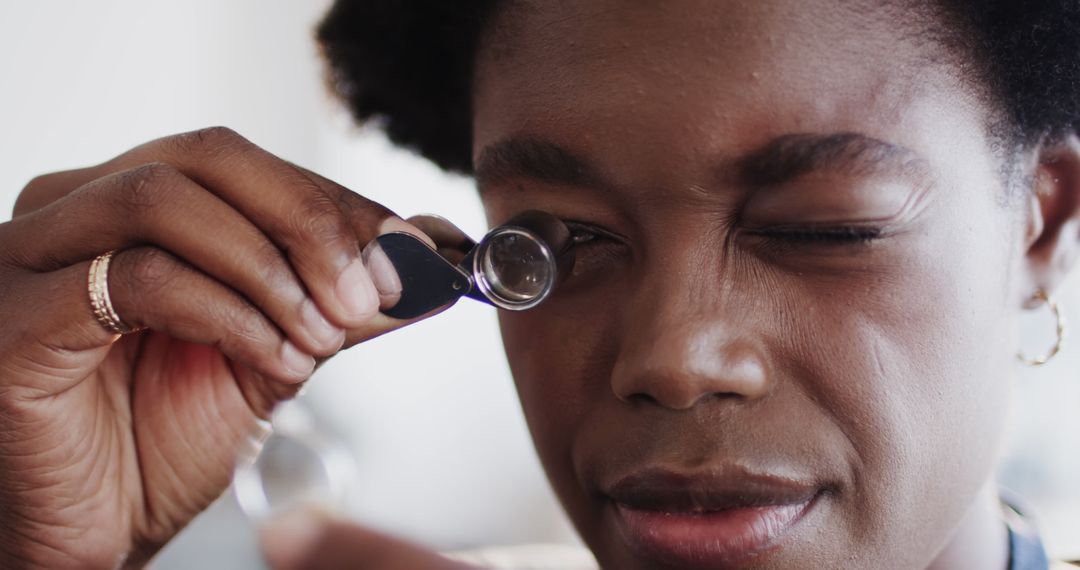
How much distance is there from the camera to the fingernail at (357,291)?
1.02m

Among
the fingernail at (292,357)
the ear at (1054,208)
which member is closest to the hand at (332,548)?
the fingernail at (292,357)

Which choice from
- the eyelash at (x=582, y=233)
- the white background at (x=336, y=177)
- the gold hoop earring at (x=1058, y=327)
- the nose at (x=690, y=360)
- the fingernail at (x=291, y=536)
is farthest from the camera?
the white background at (x=336, y=177)

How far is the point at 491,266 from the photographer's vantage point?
3.53 ft

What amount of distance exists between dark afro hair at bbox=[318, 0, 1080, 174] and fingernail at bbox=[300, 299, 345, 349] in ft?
1.38

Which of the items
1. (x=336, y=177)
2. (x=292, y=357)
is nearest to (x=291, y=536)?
(x=292, y=357)

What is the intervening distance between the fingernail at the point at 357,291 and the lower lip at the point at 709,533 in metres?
0.34

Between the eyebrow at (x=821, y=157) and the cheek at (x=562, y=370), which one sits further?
the cheek at (x=562, y=370)

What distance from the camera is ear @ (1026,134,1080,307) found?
3.90ft

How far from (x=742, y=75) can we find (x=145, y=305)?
0.62m

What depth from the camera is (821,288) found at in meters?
1.04

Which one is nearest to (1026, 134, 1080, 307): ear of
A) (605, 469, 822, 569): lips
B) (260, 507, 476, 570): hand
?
(605, 469, 822, 569): lips

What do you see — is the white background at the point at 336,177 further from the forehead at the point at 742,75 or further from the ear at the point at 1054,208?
the forehead at the point at 742,75

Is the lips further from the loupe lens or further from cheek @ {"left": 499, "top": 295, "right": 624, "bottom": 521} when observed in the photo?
the loupe lens

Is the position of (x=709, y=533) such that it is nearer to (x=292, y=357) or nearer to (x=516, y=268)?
(x=516, y=268)
